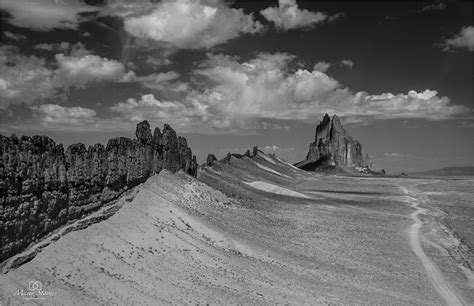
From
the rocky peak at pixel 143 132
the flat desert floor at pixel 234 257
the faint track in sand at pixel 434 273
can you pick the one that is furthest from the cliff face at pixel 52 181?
the faint track in sand at pixel 434 273

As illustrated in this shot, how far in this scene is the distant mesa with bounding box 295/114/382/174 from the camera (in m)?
167

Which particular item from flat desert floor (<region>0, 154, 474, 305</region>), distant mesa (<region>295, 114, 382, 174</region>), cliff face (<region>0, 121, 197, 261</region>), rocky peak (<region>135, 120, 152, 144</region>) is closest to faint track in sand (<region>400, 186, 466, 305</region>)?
flat desert floor (<region>0, 154, 474, 305</region>)

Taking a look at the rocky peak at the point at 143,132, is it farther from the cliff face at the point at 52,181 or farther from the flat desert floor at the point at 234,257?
the flat desert floor at the point at 234,257

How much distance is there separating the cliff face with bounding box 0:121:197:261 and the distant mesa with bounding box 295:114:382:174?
447ft

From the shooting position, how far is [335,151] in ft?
563

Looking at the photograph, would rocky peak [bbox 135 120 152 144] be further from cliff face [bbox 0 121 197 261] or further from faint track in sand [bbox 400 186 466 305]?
faint track in sand [bbox 400 186 466 305]

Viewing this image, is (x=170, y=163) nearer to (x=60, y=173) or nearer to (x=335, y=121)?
(x=60, y=173)

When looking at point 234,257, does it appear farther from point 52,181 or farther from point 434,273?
point 434,273

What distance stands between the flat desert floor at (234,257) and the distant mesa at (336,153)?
117 m

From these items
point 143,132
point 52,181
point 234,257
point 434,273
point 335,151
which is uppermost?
point 143,132

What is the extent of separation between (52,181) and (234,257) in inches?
512

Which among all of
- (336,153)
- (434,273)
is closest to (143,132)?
(434,273)

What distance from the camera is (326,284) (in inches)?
1082

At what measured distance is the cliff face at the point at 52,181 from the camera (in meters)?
19.7
